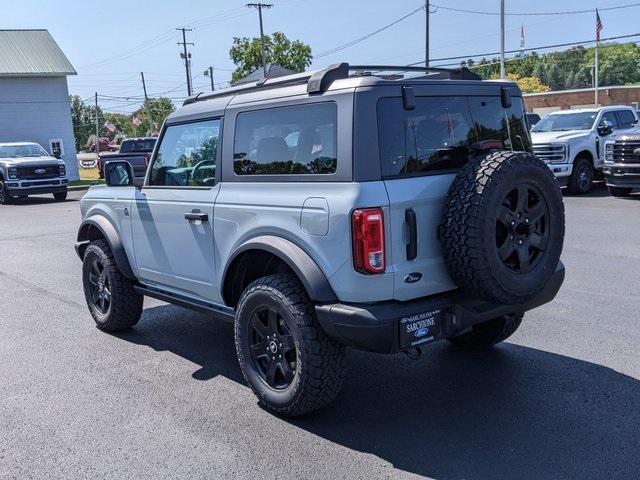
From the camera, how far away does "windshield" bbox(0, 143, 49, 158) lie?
21.4 meters

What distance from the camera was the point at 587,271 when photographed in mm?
7562

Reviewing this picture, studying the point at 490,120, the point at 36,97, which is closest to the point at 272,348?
the point at 490,120

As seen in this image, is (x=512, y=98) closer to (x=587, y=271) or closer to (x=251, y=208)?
(x=251, y=208)

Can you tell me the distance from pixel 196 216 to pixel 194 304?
73cm

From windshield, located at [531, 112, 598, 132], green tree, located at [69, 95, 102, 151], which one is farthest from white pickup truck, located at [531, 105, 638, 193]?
green tree, located at [69, 95, 102, 151]

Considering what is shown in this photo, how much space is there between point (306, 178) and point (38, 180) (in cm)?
1902

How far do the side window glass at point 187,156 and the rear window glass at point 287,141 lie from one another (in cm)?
32

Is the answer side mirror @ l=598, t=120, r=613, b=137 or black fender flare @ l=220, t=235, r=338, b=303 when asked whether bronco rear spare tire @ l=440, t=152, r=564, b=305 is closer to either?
black fender flare @ l=220, t=235, r=338, b=303

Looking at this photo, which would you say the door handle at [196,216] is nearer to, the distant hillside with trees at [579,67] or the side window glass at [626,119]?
the side window glass at [626,119]

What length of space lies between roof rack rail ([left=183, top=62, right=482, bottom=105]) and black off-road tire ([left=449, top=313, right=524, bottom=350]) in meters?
1.80

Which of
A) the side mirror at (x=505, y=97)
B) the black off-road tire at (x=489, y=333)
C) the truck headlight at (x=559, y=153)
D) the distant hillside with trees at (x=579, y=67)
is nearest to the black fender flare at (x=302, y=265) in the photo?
the black off-road tire at (x=489, y=333)

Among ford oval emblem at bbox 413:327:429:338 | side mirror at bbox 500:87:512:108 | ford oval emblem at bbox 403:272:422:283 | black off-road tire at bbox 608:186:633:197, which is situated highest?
side mirror at bbox 500:87:512:108

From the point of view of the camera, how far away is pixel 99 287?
6.05m

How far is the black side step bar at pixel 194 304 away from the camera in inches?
180
